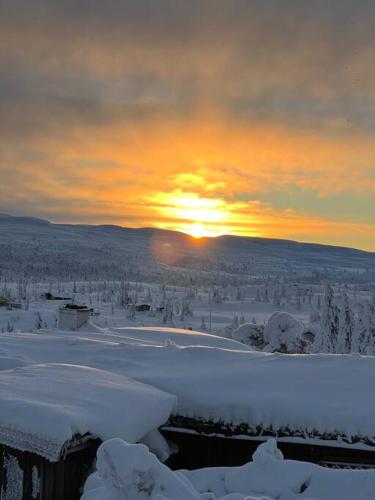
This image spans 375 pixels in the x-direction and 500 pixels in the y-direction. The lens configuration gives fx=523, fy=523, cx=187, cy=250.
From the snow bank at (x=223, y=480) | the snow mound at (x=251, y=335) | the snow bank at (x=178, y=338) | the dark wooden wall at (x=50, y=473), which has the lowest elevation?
the snow mound at (x=251, y=335)

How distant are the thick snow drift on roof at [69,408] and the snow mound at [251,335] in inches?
787

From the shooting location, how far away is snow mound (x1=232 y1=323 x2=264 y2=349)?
92.8ft

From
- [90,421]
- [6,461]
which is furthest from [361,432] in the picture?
[6,461]

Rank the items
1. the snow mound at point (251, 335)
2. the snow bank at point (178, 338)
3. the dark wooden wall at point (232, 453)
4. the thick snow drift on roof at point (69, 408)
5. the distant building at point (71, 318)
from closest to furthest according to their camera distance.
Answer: the thick snow drift on roof at point (69, 408) → the dark wooden wall at point (232, 453) → the snow bank at point (178, 338) → the distant building at point (71, 318) → the snow mound at point (251, 335)

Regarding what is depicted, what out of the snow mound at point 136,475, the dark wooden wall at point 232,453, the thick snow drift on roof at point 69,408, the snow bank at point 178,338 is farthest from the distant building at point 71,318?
the snow mound at point 136,475

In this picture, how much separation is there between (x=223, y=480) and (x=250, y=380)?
3.41 m

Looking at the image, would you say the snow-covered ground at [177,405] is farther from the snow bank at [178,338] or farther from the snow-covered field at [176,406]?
the snow bank at [178,338]

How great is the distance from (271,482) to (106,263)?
515 feet

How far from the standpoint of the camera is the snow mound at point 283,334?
26453 millimetres

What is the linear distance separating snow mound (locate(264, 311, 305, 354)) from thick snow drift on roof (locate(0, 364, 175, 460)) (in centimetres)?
1849

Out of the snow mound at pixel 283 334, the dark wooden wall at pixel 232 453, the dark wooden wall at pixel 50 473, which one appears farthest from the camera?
the snow mound at pixel 283 334

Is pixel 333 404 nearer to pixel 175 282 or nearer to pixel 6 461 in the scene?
pixel 6 461

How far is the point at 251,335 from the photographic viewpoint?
2850 centimetres

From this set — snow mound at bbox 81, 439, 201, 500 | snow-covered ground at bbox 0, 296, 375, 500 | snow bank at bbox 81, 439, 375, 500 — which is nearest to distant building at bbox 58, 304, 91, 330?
snow-covered ground at bbox 0, 296, 375, 500
